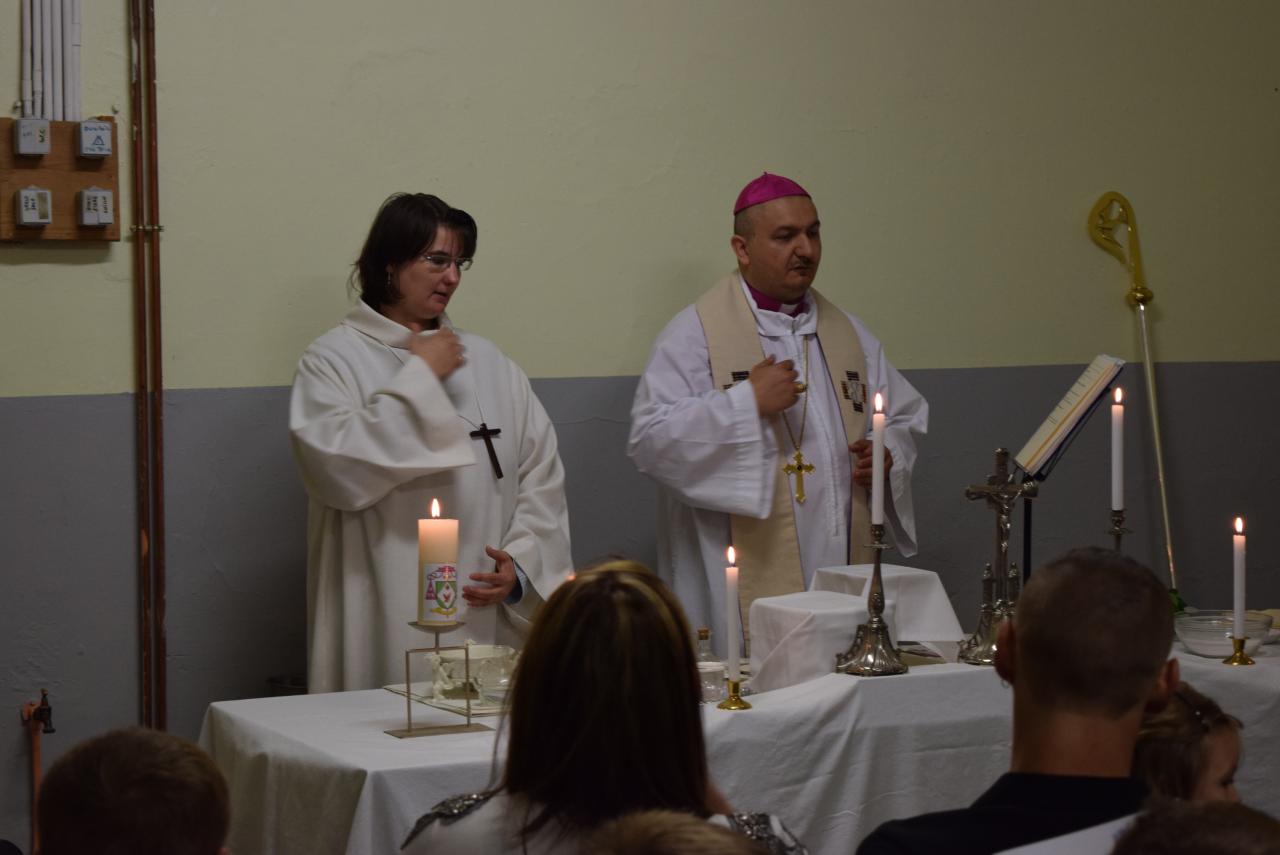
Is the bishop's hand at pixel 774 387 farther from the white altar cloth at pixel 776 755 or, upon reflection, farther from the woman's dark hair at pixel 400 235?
the white altar cloth at pixel 776 755

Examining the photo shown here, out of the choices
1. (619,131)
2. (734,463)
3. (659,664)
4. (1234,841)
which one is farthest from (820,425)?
(1234,841)

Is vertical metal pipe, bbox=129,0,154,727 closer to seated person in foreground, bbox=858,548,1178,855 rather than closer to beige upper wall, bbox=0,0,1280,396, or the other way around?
beige upper wall, bbox=0,0,1280,396

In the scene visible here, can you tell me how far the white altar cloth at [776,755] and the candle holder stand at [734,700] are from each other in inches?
1.4

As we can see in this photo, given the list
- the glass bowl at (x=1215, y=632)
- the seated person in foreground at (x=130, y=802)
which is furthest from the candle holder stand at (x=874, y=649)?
the seated person in foreground at (x=130, y=802)

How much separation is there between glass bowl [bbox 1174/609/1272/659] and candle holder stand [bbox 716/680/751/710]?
1.06 meters

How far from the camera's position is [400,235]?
4.18 metres

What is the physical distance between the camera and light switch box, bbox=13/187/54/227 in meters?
4.42

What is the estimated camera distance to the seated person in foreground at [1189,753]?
221cm

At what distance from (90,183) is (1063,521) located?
12.3ft

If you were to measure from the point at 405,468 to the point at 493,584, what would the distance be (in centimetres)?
37

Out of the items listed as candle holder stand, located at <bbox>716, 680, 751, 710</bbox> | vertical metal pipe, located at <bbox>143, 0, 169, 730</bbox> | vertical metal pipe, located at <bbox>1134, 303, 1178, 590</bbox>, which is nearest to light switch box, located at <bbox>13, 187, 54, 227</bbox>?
vertical metal pipe, located at <bbox>143, 0, 169, 730</bbox>

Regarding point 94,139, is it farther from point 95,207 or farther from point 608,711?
point 608,711

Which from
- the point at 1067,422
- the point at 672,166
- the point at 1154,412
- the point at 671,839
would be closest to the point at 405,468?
the point at 1067,422

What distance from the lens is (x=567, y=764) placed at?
1856 millimetres
